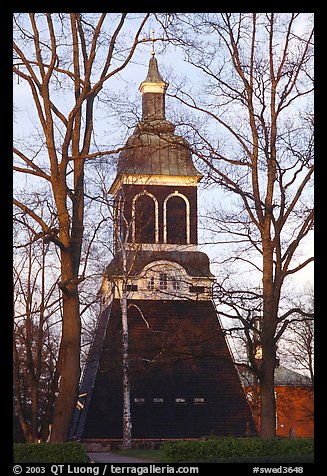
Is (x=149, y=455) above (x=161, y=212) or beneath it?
beneath

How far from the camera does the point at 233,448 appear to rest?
651 inches

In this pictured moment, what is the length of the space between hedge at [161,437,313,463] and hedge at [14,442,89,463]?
2053 mm

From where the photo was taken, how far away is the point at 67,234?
664 inches

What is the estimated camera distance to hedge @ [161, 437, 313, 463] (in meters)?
16.2

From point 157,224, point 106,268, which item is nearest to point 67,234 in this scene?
point 106,268

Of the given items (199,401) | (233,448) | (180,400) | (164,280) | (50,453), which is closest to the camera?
(50,453)

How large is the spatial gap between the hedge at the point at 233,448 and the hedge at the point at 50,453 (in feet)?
6.73

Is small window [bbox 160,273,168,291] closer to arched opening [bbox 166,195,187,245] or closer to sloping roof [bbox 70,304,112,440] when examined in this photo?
sloping roof [bbox 70,304,112,440]

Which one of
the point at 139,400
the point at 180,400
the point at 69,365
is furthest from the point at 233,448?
the point at 180,400

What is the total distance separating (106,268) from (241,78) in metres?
12.4

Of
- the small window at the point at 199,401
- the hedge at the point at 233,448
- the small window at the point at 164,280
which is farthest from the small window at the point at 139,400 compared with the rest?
the hedge at the point at 233,448

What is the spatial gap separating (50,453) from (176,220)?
1022 inches

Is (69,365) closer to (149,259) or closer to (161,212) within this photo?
(149,259)
